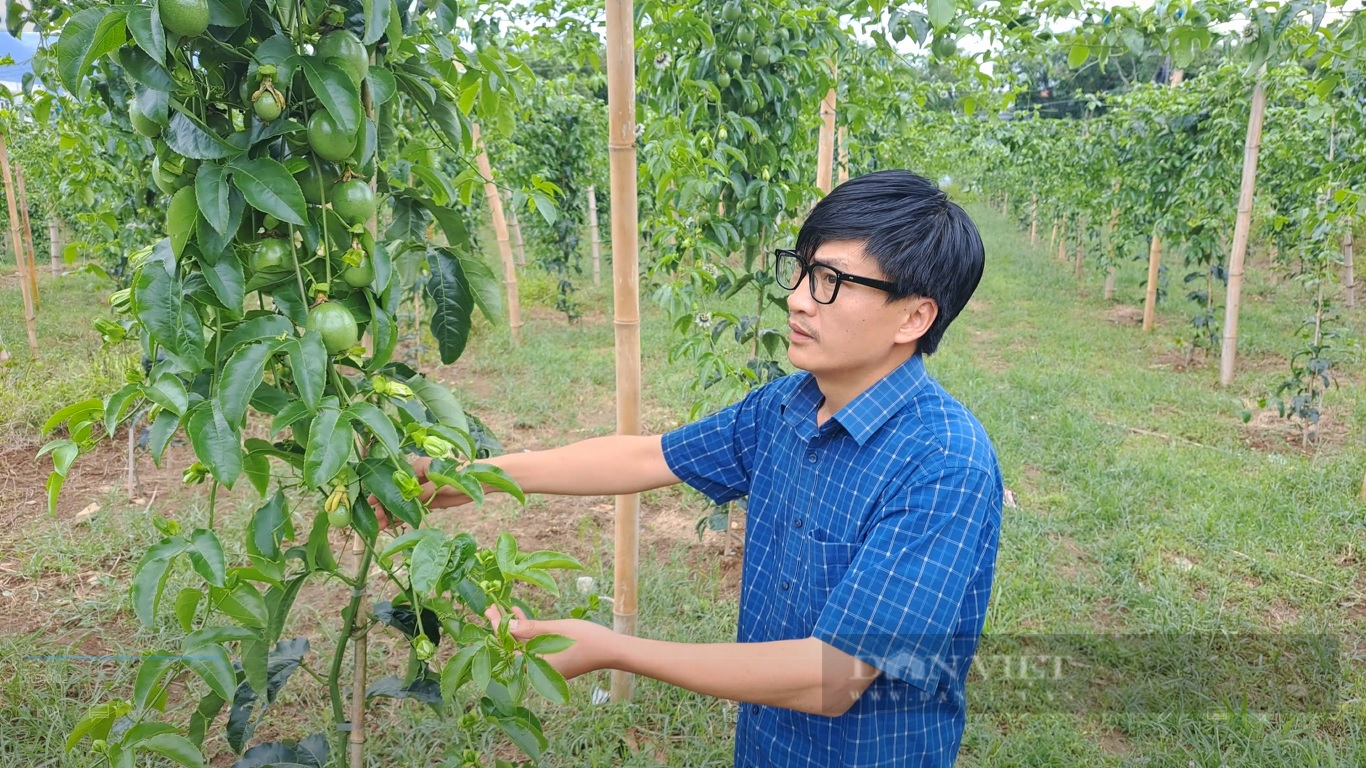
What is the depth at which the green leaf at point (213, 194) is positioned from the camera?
3.02ft

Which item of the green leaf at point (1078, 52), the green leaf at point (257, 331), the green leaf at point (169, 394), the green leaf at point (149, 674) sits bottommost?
the green leaf at point (149, 674)

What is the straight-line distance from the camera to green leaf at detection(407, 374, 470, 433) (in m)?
1.23

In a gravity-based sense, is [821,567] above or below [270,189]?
below

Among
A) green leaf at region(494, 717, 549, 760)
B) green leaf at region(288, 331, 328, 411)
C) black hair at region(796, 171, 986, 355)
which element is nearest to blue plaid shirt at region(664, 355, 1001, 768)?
black hair at region(796, 171, 986, 355)

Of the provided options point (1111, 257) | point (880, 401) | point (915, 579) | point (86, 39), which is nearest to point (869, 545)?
point (915, 579)

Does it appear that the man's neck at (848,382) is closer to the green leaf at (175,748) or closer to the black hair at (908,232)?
the black hair at (908,232)

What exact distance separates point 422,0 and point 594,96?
26.6ft

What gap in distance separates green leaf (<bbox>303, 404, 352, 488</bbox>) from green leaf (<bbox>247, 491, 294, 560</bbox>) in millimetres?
226

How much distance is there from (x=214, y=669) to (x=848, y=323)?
3.02 feet

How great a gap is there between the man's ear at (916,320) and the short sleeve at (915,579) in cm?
23

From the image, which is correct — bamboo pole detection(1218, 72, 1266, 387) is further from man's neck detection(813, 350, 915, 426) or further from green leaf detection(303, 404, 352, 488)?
green leaf detection(303, 404, 352, 488)

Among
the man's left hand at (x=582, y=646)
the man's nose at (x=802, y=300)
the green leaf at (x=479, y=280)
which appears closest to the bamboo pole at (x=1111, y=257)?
the man's nose at (x=802, y=300)

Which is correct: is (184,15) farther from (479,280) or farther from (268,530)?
(268,530)

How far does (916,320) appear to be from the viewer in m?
1.25
